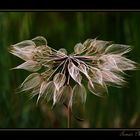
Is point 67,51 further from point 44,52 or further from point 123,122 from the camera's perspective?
point 123,122

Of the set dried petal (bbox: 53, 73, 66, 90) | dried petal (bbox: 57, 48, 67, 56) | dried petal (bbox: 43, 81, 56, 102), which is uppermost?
dried petal (bbox: 57, 48, 67, 56)

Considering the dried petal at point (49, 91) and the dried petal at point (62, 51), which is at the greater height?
Result: the dried petal at point (62, 51)

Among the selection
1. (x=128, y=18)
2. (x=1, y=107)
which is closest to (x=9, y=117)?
(x=1, y=107)

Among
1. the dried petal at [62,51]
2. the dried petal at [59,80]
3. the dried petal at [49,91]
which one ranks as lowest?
the dried petal at [49,91]

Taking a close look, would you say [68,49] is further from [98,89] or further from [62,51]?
[98,89]

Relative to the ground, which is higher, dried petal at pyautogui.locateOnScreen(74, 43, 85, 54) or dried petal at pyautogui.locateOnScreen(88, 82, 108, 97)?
dried petal at pyautogui.locateOnScreen(74, 43, 85, 54)
